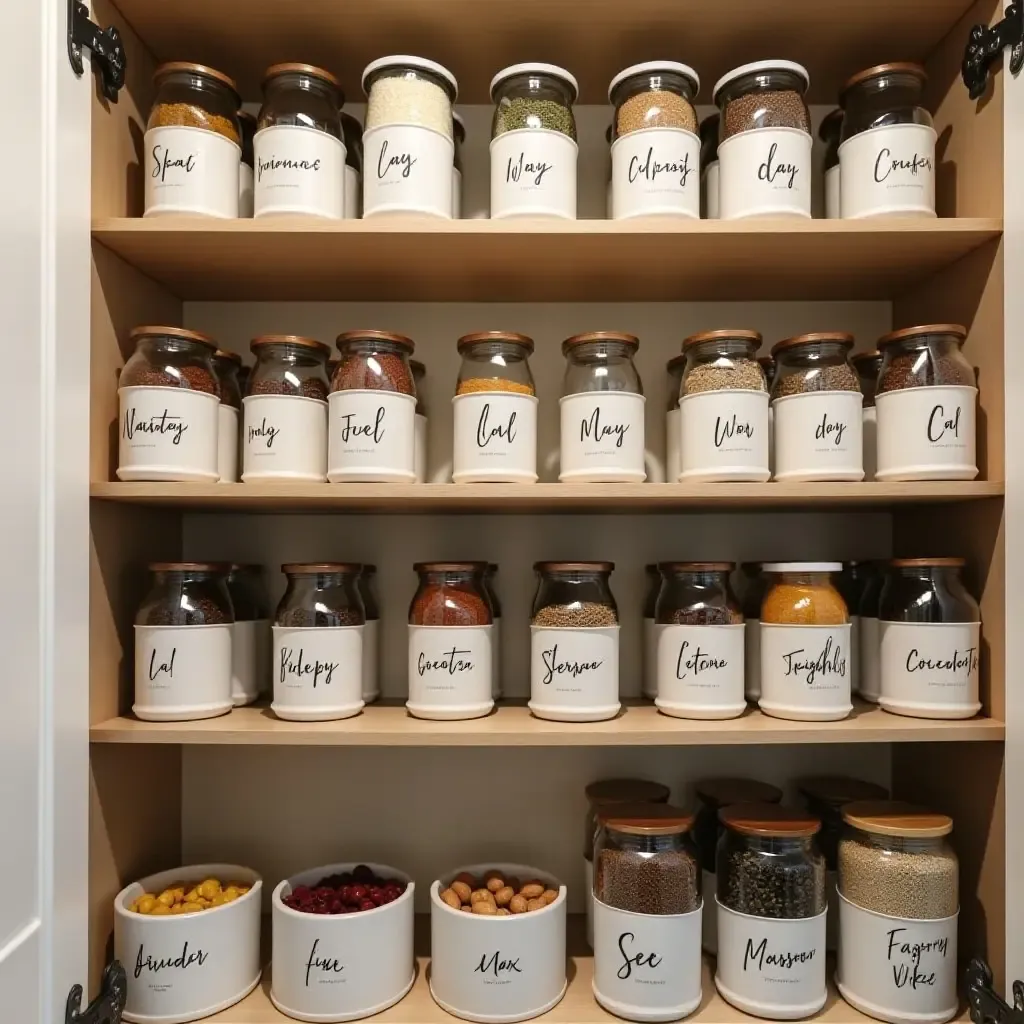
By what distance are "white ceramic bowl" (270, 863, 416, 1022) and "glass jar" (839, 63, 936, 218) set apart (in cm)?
107

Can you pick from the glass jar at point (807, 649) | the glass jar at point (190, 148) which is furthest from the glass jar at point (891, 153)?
the glass jar at point (190, 148)

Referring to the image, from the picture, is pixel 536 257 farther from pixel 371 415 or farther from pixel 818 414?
pixel 818 414

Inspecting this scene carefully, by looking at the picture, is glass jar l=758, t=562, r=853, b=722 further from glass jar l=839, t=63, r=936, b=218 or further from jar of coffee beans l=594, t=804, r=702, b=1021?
glass jar l=839, t=63, r=936, b=218

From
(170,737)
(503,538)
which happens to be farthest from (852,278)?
(170,737)

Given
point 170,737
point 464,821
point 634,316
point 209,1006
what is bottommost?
point 209,1006

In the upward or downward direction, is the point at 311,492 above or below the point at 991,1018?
above

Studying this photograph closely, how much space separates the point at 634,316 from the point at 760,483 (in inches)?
15.6

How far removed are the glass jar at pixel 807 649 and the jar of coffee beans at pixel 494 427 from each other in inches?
14.1

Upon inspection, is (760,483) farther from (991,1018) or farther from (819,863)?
(991,1018)

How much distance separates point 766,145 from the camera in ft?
3.19

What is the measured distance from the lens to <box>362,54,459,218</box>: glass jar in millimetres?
970

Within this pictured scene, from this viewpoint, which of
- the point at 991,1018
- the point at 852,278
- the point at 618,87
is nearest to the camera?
the point at 991,1018

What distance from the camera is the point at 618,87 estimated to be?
1024 millimetres

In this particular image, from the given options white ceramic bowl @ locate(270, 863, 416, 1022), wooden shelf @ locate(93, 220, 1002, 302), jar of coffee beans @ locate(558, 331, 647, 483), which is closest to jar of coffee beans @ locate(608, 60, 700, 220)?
wooden shelf @ locate(93, 220, 1002, 302)
